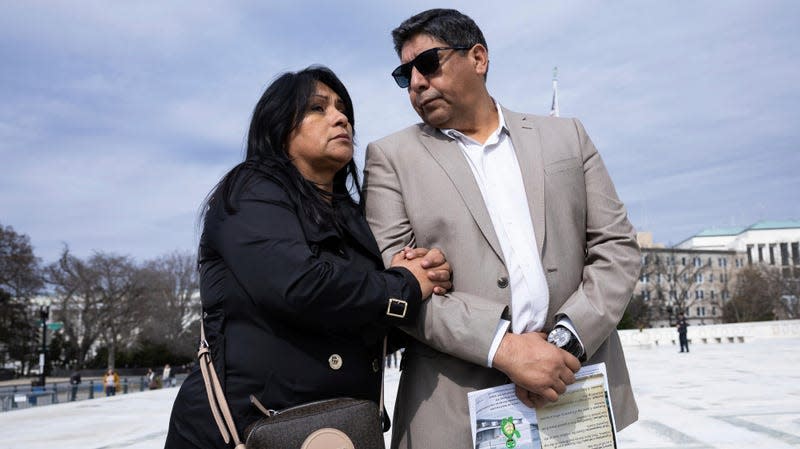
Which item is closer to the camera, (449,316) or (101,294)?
(449,316)

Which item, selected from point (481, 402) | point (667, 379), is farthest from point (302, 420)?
point (667, 379)

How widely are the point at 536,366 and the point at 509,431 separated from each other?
0.28 metres

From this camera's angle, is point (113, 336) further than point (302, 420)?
Yes

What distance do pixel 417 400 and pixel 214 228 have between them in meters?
1.01

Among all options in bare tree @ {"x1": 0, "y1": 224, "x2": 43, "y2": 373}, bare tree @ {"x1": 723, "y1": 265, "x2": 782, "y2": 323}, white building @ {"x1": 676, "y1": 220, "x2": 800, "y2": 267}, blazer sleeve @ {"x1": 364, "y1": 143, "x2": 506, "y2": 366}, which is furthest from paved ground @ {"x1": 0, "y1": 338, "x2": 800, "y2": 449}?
white building @ {"x1": 676, "y1": 220, "x2": 800, "y2": 267}

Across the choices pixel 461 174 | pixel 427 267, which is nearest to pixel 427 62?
pixel 461 174

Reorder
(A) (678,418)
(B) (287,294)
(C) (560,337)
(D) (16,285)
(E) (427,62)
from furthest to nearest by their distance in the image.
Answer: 1. (D) (16,285)
2. (A) (678,418)
3. (E) (427,62)
4. (C) (560,337)
5. (B) (287,294)

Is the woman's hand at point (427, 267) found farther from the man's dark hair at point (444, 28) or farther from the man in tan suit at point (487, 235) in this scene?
the man's dark hair at point (444, 28)

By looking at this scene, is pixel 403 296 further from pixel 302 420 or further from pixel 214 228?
pixel 214 228

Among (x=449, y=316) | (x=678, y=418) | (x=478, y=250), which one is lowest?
(x=678, y=418)

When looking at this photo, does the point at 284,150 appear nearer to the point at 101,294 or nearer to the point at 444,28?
the point at 444,28

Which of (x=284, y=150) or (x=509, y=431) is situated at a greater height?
(x=284, y=150)

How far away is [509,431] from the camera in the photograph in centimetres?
233

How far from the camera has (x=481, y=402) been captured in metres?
2.33
